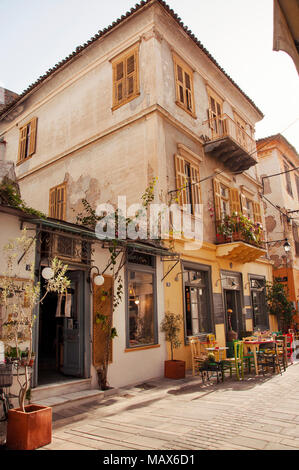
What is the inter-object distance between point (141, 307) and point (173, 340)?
1231 mm

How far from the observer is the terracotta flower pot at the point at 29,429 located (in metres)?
4.13

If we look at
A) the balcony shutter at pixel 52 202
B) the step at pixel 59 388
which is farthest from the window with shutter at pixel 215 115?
the step at pixel 59 388

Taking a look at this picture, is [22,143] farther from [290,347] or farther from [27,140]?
[290,347]

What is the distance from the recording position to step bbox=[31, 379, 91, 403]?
20.3 ft

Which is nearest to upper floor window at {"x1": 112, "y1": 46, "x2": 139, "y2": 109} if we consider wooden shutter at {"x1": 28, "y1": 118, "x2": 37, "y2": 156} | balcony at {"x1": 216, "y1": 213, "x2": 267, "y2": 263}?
wooden shutter at {"x1": 28, "y1": 118, "x2": 37, "y2": 156}

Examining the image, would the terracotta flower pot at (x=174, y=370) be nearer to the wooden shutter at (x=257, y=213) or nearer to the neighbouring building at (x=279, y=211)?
the wooden shutter at (x=257, y=213)

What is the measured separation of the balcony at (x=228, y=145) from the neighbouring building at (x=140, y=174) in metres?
0.06

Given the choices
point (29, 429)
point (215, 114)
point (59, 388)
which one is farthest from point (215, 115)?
point (29, 429)

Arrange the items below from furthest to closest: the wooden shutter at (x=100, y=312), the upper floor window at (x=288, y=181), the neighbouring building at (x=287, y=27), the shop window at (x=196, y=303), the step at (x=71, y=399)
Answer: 1. the upper floor window at (x=288, y=181)
2. the shop window at (x=196, y=303)
3. the wooden shutter at (x=100, y=312)
4. the step at (x=71, y=399)
5. the neighbouring building at (x=287, y=27)

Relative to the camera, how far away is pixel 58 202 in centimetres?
1302

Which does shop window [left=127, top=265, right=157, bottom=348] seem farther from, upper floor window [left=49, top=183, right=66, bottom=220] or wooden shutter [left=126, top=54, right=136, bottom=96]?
wooden shutter [left=126, top=54, right=136, bottom=96]

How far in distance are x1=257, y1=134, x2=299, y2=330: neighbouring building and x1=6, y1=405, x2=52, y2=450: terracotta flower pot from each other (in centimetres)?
1688
